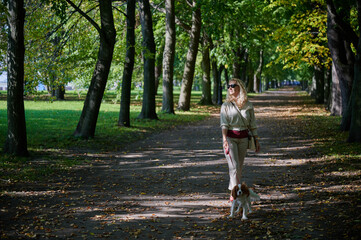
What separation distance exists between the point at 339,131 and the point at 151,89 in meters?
9.14

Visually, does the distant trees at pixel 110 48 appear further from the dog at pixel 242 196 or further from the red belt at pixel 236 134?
the dog at pixel 242 196

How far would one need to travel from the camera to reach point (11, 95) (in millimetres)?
10367

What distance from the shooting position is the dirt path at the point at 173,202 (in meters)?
5.73

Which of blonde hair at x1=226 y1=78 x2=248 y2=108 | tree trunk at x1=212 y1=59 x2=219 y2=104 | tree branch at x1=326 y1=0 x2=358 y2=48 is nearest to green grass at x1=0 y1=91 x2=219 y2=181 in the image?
→ blonde hair at x1=226 y1=78 x2=248 y2=108

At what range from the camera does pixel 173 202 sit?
7297mm

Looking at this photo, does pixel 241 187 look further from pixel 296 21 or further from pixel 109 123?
pixel 296 21

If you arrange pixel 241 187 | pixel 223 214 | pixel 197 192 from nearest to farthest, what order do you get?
pixel 241 187
pixel 223 214
pixel 197 192

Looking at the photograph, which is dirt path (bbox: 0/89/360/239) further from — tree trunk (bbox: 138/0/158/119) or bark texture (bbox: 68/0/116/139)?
tree trunk (bbox: 138/0/158/119)

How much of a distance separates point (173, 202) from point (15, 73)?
18.0ft

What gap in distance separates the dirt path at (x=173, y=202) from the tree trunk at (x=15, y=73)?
1874mm

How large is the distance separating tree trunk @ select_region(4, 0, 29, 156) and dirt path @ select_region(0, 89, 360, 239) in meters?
1.87

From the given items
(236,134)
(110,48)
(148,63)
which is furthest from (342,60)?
(236,134)

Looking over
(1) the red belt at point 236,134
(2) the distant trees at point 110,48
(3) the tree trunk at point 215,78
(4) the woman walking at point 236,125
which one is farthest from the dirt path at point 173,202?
(3) the tree trunk at point 215,78

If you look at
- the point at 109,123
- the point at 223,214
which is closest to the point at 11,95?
the point at 223,214
